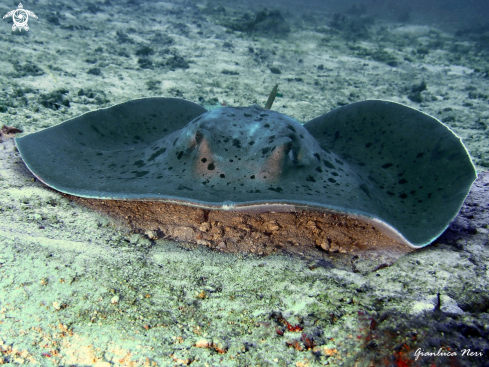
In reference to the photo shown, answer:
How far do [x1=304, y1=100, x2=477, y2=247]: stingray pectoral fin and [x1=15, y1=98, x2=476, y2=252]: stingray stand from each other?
0.01 meters

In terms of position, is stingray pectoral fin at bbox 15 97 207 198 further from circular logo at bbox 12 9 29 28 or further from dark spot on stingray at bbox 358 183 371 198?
circular logo at bbox 12 9 29 28

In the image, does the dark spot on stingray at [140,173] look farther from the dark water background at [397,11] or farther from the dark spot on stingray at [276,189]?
the dark water background at [397,11]

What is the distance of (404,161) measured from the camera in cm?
342

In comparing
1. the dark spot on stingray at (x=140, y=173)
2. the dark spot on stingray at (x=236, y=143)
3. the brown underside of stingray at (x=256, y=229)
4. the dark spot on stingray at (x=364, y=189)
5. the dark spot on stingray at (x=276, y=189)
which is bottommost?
the brown underside of stingray at (x=256, y=229)

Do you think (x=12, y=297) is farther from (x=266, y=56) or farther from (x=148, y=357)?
(x=266, y=56)

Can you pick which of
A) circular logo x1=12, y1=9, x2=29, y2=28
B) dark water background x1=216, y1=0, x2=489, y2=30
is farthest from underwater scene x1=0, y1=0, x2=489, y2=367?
dark water background x1=216, y1=0, x2=489, y2=30

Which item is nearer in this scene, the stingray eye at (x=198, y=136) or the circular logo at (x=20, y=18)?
the stingray eye at (x=198, y=136)

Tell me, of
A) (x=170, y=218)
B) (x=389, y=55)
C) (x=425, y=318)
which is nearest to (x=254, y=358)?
(x=425, y=318)

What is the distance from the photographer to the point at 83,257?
2.15 metres

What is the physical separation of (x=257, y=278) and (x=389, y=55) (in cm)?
1286

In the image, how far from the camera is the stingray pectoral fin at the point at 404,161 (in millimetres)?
2474

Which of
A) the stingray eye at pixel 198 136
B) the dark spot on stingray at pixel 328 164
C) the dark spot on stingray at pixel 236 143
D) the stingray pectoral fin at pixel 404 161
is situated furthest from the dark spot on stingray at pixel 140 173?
the stingray pectoral fin at pixel 404 161

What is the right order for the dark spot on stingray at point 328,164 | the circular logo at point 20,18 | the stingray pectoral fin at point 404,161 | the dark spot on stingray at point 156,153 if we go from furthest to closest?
the circular logo at point 20,18
the dark spot on stingray at point 156,153
the dark spot on stingray at point 328,164
the stingray pectoral fin at point 404,161

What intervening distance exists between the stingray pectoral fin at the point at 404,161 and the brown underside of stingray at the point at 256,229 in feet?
1.08
